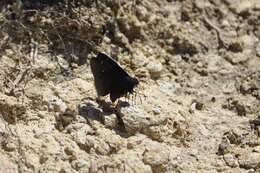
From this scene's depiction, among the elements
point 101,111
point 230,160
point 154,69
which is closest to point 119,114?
point 101,111

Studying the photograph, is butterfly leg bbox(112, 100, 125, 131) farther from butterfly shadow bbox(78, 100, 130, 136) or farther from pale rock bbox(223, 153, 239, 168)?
pale rock bbox(223, 153, 239, 168)

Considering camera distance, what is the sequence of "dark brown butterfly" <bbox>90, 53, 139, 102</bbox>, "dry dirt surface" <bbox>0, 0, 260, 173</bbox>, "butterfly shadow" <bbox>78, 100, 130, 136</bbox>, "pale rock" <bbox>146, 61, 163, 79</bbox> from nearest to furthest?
1. "dry dirt surface" <bbox>0, 0, 260, 173</bbox>
2. "butterfly shadow" <bbox>78, 100, 130, 136</bbox>
3. "dark brown butterfly" <bbox>90, 53, 139, 102</bbox>
4. "pale rock" <bbox>146, 61, 163, 79</bbox>

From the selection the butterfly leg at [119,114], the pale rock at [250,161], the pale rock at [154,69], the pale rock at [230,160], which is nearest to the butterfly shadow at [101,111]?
the butterfly leg at [119,114]

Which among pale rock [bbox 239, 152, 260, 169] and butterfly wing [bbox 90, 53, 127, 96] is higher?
butterfly wing [bbox 90, 53, 127, 96]

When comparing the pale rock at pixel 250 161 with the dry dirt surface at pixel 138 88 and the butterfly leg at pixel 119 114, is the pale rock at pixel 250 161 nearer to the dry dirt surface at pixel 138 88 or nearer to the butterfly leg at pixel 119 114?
the dry dirt surface at pixel 138 88

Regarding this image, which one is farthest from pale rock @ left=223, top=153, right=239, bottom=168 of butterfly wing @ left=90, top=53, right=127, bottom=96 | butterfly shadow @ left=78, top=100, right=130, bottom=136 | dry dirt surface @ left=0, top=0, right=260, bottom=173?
butterfly wing @ left=90, top=53, right=127, bottom=96

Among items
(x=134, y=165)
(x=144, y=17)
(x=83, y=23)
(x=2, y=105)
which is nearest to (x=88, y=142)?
(x=134, y=165)

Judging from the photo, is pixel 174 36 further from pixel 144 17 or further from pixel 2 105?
pixel 2 105
